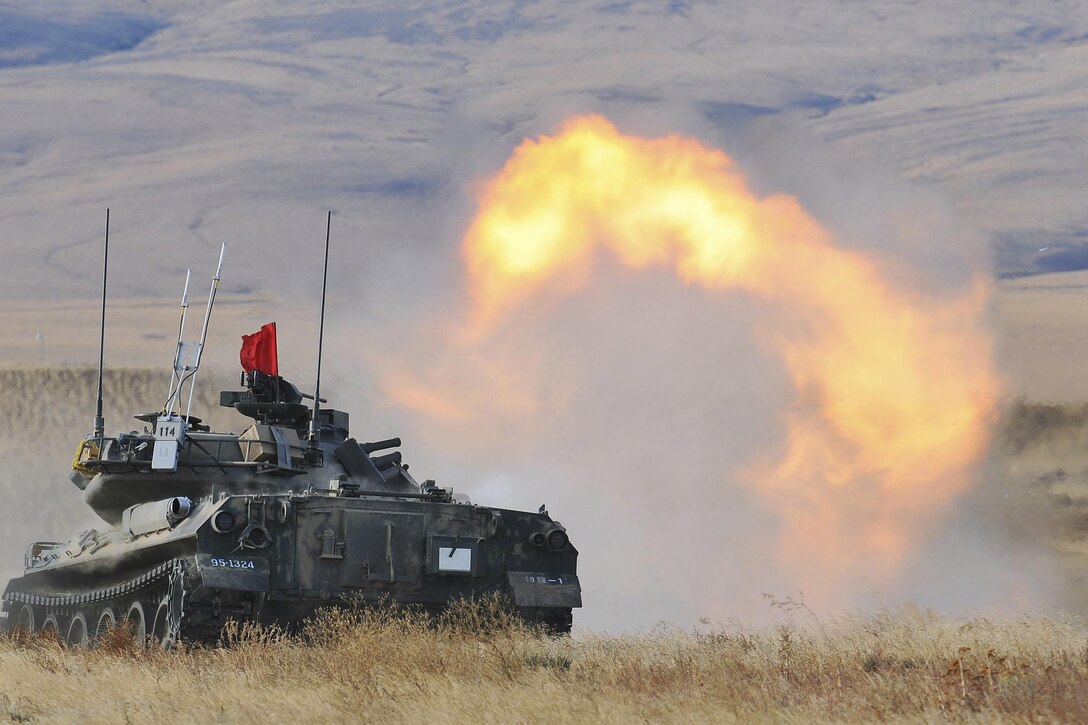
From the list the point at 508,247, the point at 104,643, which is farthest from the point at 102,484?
the point at 508,247

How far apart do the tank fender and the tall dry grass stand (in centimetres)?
41

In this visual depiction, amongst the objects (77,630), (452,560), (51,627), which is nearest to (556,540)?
(452,560)

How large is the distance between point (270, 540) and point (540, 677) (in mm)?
5326

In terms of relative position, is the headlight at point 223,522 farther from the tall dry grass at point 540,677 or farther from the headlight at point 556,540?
the headlight at point 556,540

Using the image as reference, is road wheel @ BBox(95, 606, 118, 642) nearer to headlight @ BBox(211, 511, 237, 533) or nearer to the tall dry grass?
the tall dry grass

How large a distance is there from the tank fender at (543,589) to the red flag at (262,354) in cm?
625

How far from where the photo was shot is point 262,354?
2577 centimetres

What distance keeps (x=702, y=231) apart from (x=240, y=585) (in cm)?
1825

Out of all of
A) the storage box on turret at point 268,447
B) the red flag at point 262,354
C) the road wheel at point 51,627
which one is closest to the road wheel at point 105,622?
the road wheel at point 51,627

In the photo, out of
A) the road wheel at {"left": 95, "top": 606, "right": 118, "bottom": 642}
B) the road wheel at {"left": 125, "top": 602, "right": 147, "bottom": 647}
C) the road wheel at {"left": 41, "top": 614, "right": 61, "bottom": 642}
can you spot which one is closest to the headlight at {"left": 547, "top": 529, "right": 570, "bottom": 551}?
the road wheel at {"left": 125, "top": 602, "right": 147, "bottom": 647}

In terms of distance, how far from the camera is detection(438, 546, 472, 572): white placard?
20.7 meters

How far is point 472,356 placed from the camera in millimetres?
37875

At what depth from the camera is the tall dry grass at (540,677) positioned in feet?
43.9

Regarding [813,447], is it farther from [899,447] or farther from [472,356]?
[472,356]
